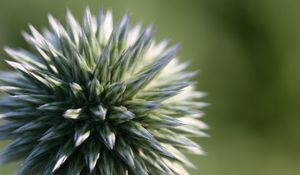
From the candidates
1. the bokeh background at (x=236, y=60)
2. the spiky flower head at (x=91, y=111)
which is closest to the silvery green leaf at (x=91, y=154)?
the spiky flower head at (x=91, y=111)

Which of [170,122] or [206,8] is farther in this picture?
[206,8]

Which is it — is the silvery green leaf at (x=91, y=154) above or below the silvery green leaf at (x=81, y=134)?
below

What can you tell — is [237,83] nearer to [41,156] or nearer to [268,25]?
[268,25]

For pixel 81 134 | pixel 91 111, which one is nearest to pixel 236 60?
pixel 91 111

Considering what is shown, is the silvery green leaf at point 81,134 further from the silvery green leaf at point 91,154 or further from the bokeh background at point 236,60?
the bokeh background at point 236,60

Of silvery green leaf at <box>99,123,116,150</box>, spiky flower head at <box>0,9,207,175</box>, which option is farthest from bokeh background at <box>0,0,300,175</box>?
silvery green leaf at <box>99,123,116,150</box>

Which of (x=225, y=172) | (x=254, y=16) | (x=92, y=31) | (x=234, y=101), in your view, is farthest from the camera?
(x=254, y=16)

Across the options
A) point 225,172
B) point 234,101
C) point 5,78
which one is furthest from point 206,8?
point 5,78
